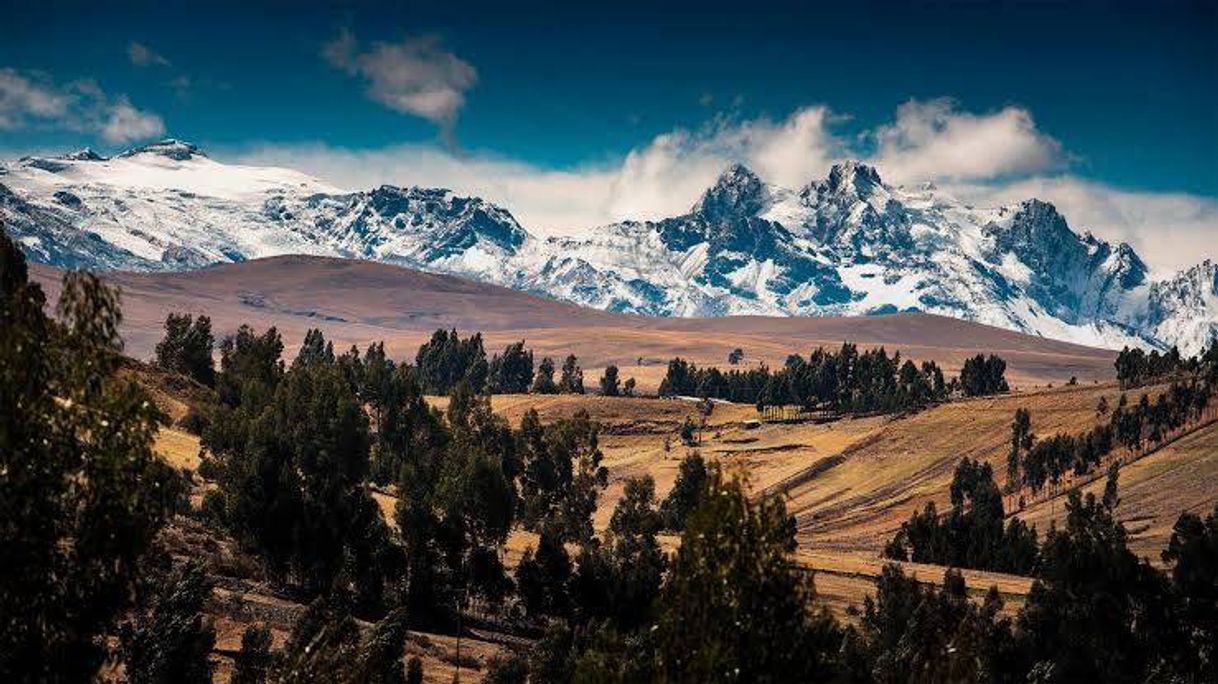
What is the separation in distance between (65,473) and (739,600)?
17.0m

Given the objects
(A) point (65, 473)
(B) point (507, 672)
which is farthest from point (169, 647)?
(A) point (65, 473)

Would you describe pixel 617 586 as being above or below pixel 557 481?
below

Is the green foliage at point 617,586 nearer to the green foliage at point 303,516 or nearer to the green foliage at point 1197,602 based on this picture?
the green foliage at point 303,516

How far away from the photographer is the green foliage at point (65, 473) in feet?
83.8

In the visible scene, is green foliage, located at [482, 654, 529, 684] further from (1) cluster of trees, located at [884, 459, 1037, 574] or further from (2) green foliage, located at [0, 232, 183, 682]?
(1) cluster of trees, located at [884, 459, 1037, 574]

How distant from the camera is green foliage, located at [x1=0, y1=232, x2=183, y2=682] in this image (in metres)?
25.5

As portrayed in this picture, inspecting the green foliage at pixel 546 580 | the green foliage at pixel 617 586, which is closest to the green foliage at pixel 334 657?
the green foliage at pixel 617 586

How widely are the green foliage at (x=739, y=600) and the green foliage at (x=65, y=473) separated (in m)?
13.5

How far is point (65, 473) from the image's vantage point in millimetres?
26297

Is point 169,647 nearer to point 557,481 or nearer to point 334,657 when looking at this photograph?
point 334,657

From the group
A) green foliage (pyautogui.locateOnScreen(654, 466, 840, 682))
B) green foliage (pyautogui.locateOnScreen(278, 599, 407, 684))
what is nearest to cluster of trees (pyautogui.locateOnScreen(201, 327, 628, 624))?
green foliage (pyautogui.locateOnScreen(278, 599, 407, 684))

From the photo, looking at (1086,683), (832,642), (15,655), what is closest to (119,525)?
(15,655)

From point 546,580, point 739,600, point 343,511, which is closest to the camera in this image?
point 739,600

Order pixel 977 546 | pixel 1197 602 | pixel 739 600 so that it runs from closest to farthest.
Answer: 1. pixel 739 600
2. pixel 1197 602
3. pixel 977 546
